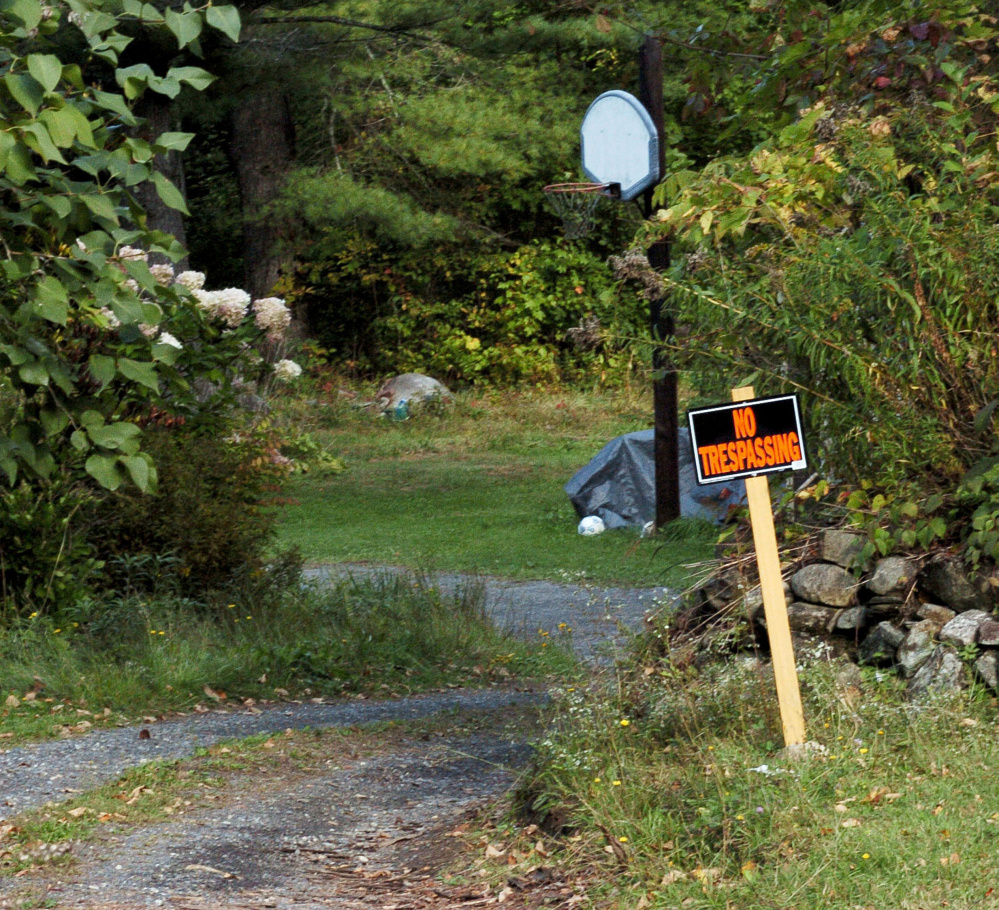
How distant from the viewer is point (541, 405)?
822 inches

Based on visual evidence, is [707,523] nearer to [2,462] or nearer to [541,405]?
[2,462]

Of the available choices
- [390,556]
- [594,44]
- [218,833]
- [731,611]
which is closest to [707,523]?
[390,556]

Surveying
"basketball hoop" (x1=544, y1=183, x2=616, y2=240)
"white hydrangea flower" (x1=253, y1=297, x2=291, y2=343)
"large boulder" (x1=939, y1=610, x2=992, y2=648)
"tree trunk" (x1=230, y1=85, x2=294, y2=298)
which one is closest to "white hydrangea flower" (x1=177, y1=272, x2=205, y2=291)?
"white hydrangea flower" (x1=253, y1=297, x2=291, y2=343)

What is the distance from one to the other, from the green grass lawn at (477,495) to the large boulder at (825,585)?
100 centimetres

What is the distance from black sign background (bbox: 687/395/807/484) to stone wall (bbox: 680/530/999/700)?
1.03m

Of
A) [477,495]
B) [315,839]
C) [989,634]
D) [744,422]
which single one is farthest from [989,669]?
[477,495]

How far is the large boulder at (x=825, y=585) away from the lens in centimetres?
527

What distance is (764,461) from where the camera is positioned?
4211 millimetres

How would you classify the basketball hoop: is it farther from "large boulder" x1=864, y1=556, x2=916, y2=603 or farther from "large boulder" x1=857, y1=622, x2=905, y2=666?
"large boulder" x1=857, y1=622, x2=905, y2=666

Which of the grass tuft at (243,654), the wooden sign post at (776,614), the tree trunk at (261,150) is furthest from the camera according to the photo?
the tree trunk at (261,150)

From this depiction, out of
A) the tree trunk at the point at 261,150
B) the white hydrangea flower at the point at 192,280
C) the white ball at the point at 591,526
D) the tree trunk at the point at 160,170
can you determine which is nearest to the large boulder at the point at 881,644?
the white hydrangea flower at the point at 192,280

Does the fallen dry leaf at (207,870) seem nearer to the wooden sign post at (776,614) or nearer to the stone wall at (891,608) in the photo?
the wooden sign post at (776,614)

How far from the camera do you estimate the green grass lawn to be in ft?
36.9

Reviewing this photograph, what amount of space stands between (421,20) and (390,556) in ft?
21.1
